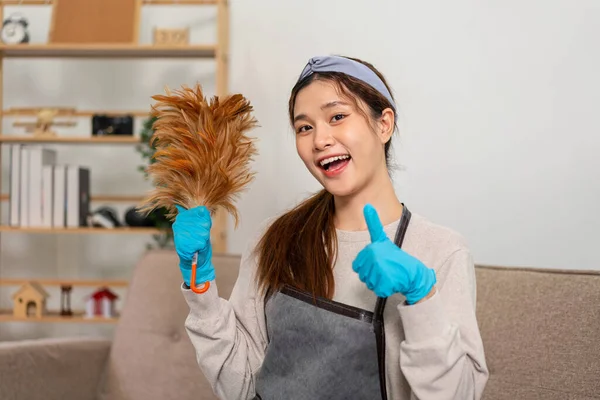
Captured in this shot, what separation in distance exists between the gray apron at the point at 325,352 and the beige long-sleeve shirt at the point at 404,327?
35 mm

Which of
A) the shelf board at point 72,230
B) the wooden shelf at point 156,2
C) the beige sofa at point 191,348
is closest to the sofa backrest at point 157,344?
the beige sofa at point 191,348

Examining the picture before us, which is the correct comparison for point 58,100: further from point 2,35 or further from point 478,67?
point 478,67

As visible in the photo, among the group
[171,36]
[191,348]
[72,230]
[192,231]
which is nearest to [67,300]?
[72,230]

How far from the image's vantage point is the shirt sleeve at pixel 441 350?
115 centimetres

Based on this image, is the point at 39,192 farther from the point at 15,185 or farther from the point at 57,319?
the point at 57,319

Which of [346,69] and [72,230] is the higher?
[346,69]

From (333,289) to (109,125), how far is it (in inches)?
76.4

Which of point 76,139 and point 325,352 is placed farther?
point 76,139

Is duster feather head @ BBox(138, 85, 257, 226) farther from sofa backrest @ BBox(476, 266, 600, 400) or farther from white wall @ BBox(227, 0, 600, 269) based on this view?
white wall @ BBox(227, 0, 600, 269)

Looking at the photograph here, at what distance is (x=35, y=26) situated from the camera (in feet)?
11.3

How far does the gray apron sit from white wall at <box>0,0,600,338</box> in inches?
40.1

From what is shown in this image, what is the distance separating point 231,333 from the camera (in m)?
1.40

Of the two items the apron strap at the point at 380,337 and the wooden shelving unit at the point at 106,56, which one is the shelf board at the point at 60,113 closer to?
the wooden shelving unit at the point at 106,56

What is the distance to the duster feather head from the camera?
1286mm
